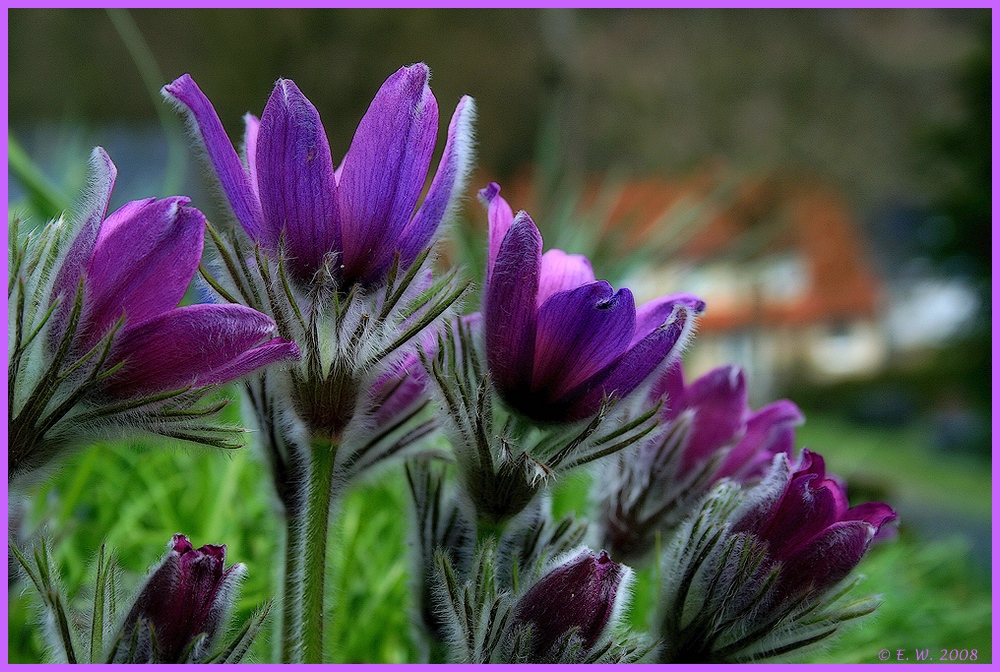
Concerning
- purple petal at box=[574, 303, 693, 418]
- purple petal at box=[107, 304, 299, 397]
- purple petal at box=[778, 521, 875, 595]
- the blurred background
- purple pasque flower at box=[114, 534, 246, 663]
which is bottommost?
purple pasque flower at box=[114, 534, 246, 663]

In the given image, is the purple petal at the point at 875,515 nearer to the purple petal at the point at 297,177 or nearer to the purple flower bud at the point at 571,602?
the purple flower bud at the point at 571,602

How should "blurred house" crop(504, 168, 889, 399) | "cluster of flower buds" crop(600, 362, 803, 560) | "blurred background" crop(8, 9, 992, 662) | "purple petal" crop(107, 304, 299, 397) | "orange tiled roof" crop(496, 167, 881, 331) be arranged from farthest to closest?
"orange tiled roof" crop(496, 167, 881, 331) → "blurred house" crop(504, 168, 889, 399) → "blurred background" crop(8, 9, 992, 662) → "cluster of flower buds" crop(600, 362, 803, 560) → "purple petal" crop(107, 304, 299, 397)

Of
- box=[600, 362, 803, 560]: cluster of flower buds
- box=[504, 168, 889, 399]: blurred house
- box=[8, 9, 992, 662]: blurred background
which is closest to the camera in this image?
box=[600, 362, 803, 560]: cluster of flower buds

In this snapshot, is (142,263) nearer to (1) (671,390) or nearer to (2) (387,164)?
(2) (387,164)

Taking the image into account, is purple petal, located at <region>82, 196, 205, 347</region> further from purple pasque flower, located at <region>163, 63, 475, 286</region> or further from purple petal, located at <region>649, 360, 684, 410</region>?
purple petal, located at <region>649, 360, 684, 410</region>

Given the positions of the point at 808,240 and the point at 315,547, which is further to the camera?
the point at 808,240

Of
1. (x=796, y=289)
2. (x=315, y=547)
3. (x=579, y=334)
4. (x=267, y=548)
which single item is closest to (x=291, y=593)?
(x=315, y=547)

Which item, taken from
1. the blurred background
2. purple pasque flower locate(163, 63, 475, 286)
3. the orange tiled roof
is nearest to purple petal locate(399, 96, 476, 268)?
purple pasque flower locate(163, 63, 475, 286)
